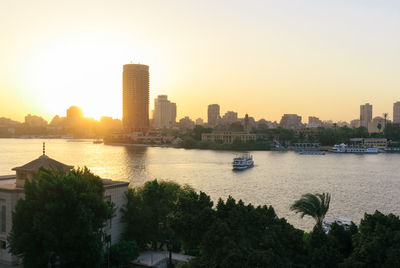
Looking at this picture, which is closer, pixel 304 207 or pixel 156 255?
pixel 156 255

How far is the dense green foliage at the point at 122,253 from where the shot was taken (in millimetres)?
12156

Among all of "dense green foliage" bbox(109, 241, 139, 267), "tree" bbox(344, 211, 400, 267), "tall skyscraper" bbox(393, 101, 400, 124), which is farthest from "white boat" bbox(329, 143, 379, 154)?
"tall skyscraper" bbox(393, 101, 400, 124)

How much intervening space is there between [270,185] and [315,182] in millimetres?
5782

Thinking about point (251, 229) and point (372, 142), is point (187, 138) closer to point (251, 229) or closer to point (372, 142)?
point (372, 142)

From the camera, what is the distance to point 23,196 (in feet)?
39.7

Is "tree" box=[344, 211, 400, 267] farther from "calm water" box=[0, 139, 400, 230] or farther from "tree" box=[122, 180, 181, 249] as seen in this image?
"calm water" box=[0, 139, 400, 230]

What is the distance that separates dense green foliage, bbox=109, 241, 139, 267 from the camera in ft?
39.9

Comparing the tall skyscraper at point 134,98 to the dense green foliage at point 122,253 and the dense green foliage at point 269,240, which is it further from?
the dense green foliage at point 269,240

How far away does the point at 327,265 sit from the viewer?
8852 millimetres

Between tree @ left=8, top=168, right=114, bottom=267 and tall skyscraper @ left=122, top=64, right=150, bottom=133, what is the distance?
142 metres

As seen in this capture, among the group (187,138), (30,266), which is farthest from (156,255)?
(187,138)

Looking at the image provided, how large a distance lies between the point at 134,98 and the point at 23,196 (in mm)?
142993

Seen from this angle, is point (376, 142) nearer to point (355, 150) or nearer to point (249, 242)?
point (355, 150)

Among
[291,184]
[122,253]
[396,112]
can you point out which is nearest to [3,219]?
[122,253]
